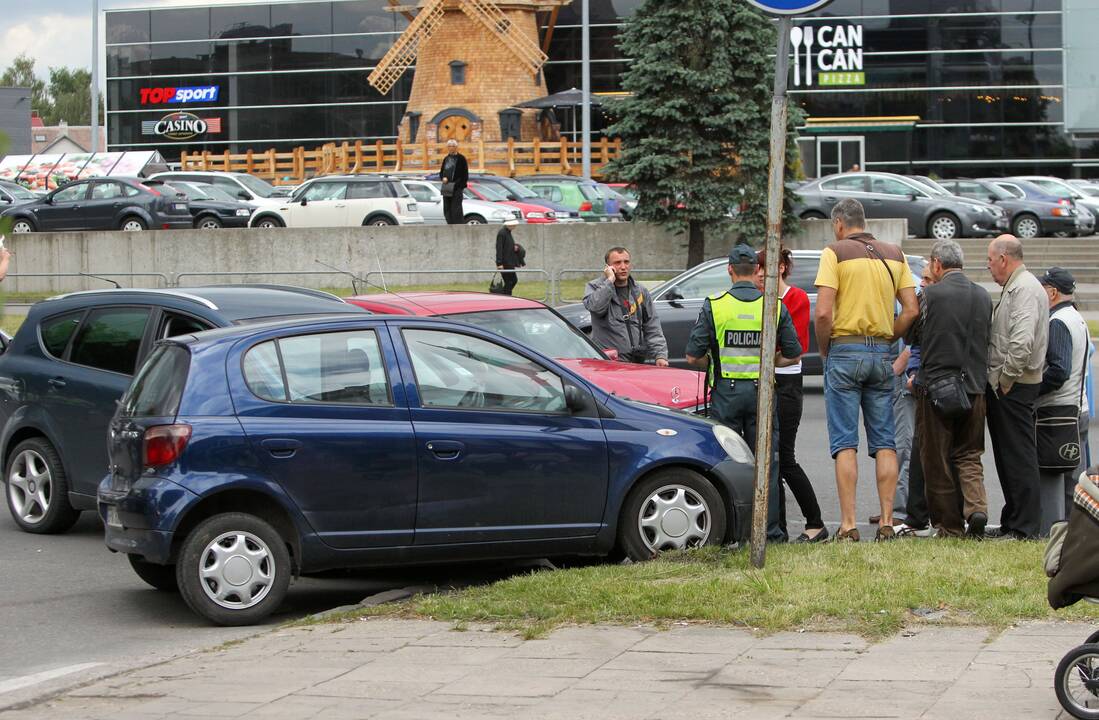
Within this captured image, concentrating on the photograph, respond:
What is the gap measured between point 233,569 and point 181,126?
60.6 meters

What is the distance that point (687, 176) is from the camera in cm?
3047

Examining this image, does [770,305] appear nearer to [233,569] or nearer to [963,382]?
[963,382]

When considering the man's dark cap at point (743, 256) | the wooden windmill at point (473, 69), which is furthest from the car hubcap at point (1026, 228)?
the man's dark cap at point (743, 256)

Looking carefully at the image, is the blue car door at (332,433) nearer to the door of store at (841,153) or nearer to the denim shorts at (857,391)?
the denim shorts at (857,391)

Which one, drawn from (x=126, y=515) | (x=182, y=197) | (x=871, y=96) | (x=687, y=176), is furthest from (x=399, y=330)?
(x=871, y=96)

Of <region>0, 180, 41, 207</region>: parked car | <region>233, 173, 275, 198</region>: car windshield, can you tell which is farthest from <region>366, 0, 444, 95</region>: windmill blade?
<region>233, 173, 275, 198</region>: car windshield

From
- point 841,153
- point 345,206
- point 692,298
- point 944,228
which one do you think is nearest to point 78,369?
point 692,298

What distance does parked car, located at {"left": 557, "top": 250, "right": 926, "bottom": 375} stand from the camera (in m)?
17.4

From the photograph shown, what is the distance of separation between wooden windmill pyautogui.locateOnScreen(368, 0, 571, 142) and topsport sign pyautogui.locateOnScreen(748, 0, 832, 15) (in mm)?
47286

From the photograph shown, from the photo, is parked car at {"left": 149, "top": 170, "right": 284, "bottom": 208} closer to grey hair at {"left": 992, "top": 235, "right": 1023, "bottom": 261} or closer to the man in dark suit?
the man in dark suit

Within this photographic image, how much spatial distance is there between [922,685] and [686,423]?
2998 millimetres

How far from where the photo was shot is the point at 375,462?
25.7 feet

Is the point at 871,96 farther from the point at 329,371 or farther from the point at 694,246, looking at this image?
the point at 329,371

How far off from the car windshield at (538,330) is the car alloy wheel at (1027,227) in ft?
84.5
